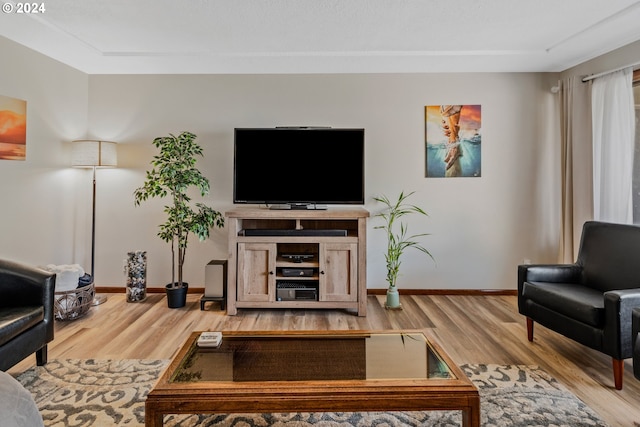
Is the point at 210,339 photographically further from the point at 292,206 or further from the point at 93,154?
the point at 93,154

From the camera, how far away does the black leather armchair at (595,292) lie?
1958 millimetres

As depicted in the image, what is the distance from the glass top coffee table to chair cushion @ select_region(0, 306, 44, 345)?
98 cm

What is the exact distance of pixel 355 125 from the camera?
3758 millimetres

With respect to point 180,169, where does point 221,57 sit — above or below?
above

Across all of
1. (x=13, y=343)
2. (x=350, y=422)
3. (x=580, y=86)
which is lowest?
(x=350, y=422)

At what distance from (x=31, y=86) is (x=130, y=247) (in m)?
1.75

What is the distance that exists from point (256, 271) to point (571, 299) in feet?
7.89

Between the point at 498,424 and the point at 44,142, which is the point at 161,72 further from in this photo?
the point at 498,424

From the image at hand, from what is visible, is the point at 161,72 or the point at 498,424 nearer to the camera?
the point at 498,424

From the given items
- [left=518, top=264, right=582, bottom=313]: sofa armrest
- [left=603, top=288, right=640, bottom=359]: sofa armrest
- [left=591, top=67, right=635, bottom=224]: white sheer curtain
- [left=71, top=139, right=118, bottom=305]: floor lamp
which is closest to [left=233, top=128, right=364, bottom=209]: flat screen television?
[left=71, top=139, right=118, bottom=305]: floor lamp

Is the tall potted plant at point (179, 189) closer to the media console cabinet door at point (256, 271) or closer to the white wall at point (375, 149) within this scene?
the white wall at point (375, 149)

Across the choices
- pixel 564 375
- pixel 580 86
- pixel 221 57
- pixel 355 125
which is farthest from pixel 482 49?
pixel 564 375

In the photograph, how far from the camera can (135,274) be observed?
354 centimetres

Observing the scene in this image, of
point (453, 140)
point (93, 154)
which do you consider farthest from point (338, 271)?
point (93, 154)
